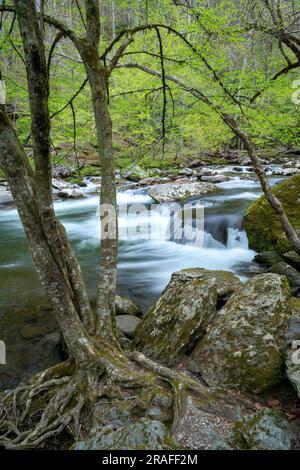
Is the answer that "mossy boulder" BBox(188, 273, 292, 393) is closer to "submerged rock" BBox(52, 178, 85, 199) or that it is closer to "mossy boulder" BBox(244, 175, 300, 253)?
"mossy boulder" BBox(244, 175, 300, 253)

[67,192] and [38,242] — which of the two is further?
[67,192]

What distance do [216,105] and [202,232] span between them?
665cm

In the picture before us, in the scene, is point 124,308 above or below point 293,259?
below

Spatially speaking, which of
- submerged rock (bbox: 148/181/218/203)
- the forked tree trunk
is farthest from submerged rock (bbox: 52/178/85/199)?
the forked tree trunk

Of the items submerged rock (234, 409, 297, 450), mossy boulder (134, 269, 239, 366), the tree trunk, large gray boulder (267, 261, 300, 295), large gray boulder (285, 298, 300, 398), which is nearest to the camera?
submerged rock (234, 409, 297, 450)

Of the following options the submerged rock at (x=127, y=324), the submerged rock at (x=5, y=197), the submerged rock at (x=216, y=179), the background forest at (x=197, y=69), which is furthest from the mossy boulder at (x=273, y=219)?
the submerged rock at (x=5, y=197)

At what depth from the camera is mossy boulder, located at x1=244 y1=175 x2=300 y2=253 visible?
7.25m

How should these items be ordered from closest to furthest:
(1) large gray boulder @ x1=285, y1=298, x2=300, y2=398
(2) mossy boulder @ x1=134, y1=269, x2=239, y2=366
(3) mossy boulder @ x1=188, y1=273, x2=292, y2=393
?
1. (1) large gray boulder @ x1=285, y1=298, x2=300, y2=398
2. (3) mossy boulder @ x1=188, y1=273, x2=292, y2=393
3. (2) mossy boulder @ x1=134, y1=269, x2=239, y2=366

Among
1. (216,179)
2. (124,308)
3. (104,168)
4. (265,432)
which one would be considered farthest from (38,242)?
(216,179)

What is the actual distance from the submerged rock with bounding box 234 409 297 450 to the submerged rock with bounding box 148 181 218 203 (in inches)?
485

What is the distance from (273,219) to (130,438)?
644 cm

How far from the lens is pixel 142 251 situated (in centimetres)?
999

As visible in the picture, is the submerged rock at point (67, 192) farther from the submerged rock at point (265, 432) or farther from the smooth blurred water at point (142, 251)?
the submerged rock at point (265, 432)

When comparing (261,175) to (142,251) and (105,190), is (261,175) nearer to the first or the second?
(105,190)
